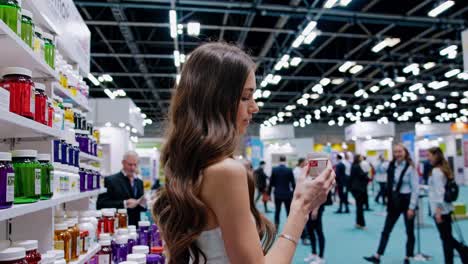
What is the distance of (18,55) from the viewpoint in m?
1.74

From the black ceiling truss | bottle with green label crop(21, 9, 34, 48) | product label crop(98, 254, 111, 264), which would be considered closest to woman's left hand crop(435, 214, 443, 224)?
A: the black ceiling truss

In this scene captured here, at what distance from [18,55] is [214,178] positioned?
112 cm

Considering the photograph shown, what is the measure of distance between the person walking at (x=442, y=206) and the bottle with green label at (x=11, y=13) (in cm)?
472

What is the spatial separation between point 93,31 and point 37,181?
11.4 meters

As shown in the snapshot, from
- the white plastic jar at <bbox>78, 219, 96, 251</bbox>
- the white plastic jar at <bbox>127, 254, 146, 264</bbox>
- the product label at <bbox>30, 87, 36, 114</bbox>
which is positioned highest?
the product label at <bbox>30, 87, 36, 114</bbox>

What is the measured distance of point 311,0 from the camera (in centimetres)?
982

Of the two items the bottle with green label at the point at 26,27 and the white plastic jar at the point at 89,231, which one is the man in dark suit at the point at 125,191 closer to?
the white plastic jar at the point at 89,231

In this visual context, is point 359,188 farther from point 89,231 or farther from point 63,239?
point 63,239

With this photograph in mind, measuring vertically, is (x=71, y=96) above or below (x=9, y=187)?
above

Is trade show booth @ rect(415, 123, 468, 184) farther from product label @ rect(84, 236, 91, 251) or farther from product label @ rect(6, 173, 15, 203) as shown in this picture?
product label @ rect(6, 173, 15, 203)

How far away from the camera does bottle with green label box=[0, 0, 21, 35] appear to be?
1513 millimetres

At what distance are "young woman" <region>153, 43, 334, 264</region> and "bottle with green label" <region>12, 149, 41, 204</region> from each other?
578 mm

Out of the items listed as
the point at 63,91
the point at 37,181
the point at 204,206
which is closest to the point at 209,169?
the point at 204,206

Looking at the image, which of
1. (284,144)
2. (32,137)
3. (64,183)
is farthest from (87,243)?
(284,144)
